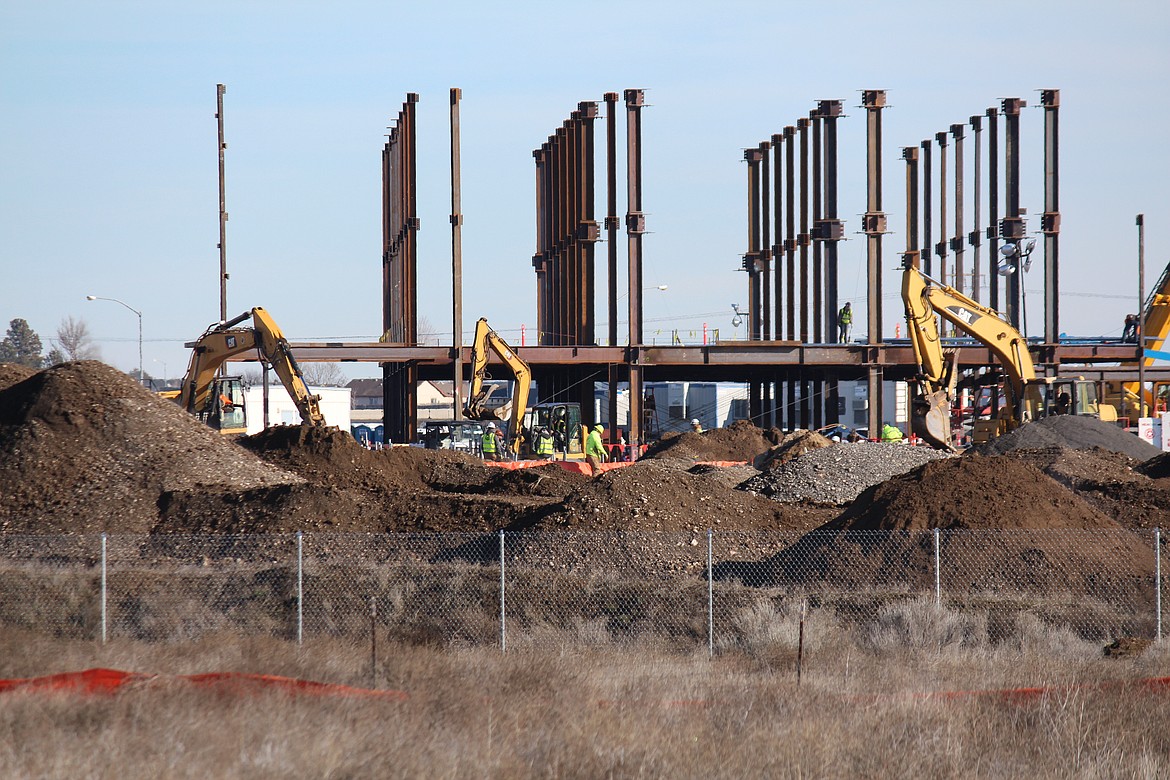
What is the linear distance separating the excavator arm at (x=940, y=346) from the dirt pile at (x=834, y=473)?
8.23ft

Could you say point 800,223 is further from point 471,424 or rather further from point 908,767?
Answer: point 908,767

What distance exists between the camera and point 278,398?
69062mm

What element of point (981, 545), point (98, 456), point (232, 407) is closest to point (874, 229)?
point (232, 407)

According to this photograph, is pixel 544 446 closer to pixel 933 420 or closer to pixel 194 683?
pixel 933 420

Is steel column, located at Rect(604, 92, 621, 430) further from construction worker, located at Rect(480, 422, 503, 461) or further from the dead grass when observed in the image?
the dead grass

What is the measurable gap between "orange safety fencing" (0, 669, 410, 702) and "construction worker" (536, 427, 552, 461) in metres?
27.5

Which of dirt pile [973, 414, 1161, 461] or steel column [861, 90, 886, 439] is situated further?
steel column [861, 90, 886, 439]

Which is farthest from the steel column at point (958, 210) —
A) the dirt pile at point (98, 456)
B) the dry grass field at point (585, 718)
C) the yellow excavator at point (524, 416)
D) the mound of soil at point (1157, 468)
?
the dry grass field at point (585, 718)

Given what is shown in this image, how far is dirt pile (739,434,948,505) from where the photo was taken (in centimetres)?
2589

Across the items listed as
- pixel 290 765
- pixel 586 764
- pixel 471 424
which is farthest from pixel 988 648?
pixel 471 424

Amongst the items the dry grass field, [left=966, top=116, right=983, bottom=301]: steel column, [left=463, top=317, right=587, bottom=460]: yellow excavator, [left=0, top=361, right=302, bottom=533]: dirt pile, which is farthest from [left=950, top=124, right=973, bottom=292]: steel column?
the dry grass field

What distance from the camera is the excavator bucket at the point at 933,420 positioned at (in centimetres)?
3152

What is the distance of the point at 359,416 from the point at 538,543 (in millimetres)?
118770

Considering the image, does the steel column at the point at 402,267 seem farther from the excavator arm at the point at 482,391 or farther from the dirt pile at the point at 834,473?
the dirt pile at the point at 834,473
